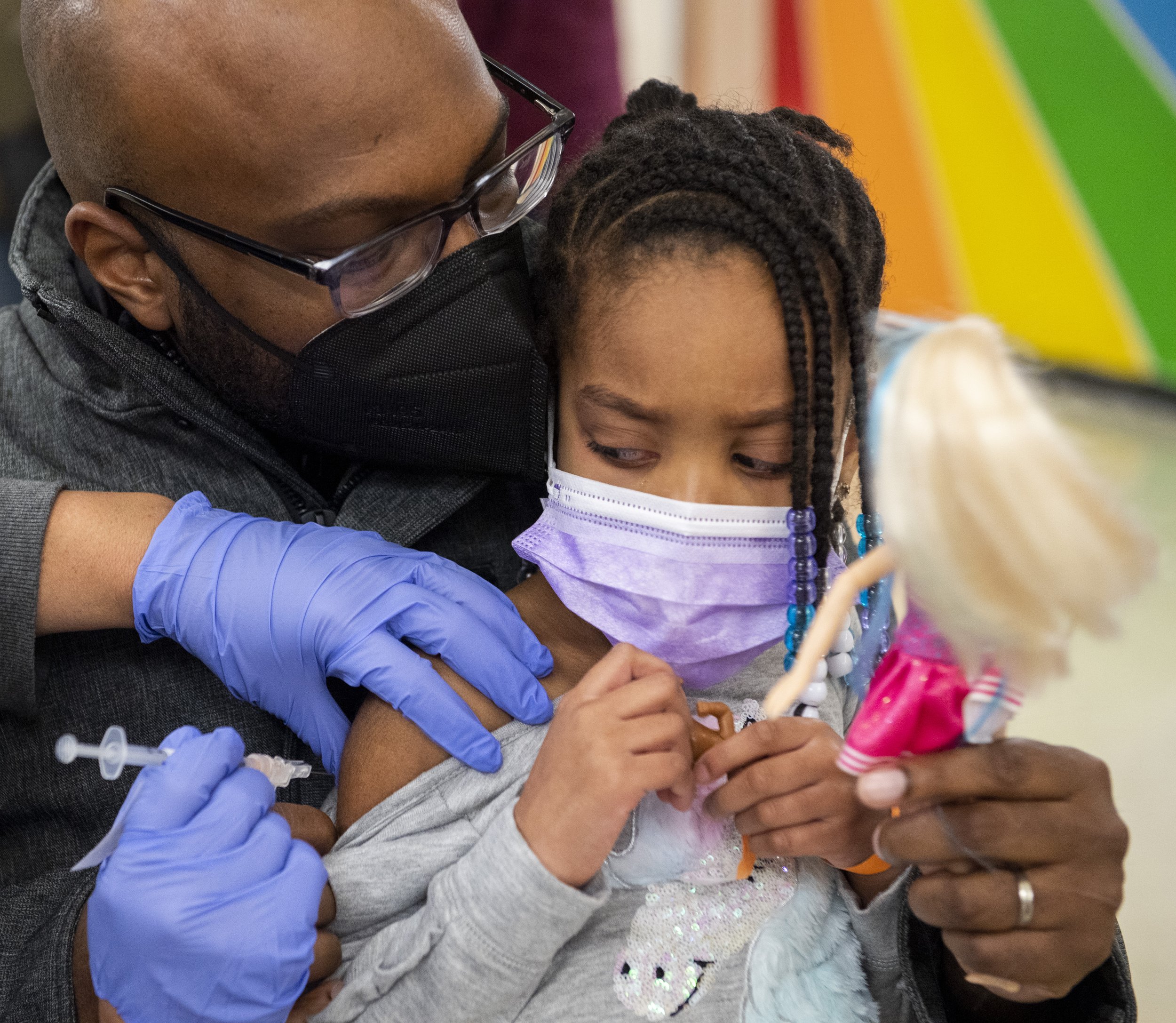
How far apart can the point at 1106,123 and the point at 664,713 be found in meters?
3.75

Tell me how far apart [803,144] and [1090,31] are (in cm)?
318

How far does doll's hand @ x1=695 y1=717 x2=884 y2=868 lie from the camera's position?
1.02 m

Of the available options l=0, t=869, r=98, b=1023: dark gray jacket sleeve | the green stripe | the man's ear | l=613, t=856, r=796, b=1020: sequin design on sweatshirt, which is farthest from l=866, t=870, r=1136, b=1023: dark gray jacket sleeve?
the green stripe

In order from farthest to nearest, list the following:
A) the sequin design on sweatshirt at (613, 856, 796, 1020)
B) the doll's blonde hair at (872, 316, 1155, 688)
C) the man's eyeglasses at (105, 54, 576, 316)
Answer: the man's eyeglasses at (105, 54, 576, 316) < the sequin design on sweatshirt at (613, 856, 796, 1020) < the doll's blonde hair at (872, 316, 1155, 688)

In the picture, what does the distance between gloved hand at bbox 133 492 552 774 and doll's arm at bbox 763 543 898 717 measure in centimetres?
52

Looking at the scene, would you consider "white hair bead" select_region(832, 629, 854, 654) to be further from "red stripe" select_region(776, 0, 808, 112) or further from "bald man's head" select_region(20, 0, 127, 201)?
"red stripe" select_region(776, 0, 808, 112)

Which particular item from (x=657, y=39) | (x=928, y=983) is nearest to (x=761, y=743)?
(x=928, y=983)

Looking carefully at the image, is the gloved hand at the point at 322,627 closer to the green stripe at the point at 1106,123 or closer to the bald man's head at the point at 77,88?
the bald man's head at the point at 77,88

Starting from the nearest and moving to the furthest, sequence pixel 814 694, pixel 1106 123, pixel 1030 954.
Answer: pixel 1030 954 → pixel 814 694 → pixel 1106 123

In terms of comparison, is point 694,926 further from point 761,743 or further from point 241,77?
point 241,77

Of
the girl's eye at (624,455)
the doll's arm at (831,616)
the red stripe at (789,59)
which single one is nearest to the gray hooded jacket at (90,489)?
the girl's eye at (624,455)

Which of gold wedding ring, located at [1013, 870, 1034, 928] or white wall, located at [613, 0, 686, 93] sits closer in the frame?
gold wedding ring, located at [1013, 870, 1034, 928]

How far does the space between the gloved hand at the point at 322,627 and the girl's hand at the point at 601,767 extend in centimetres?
17

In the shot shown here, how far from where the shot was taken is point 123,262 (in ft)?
4.91
